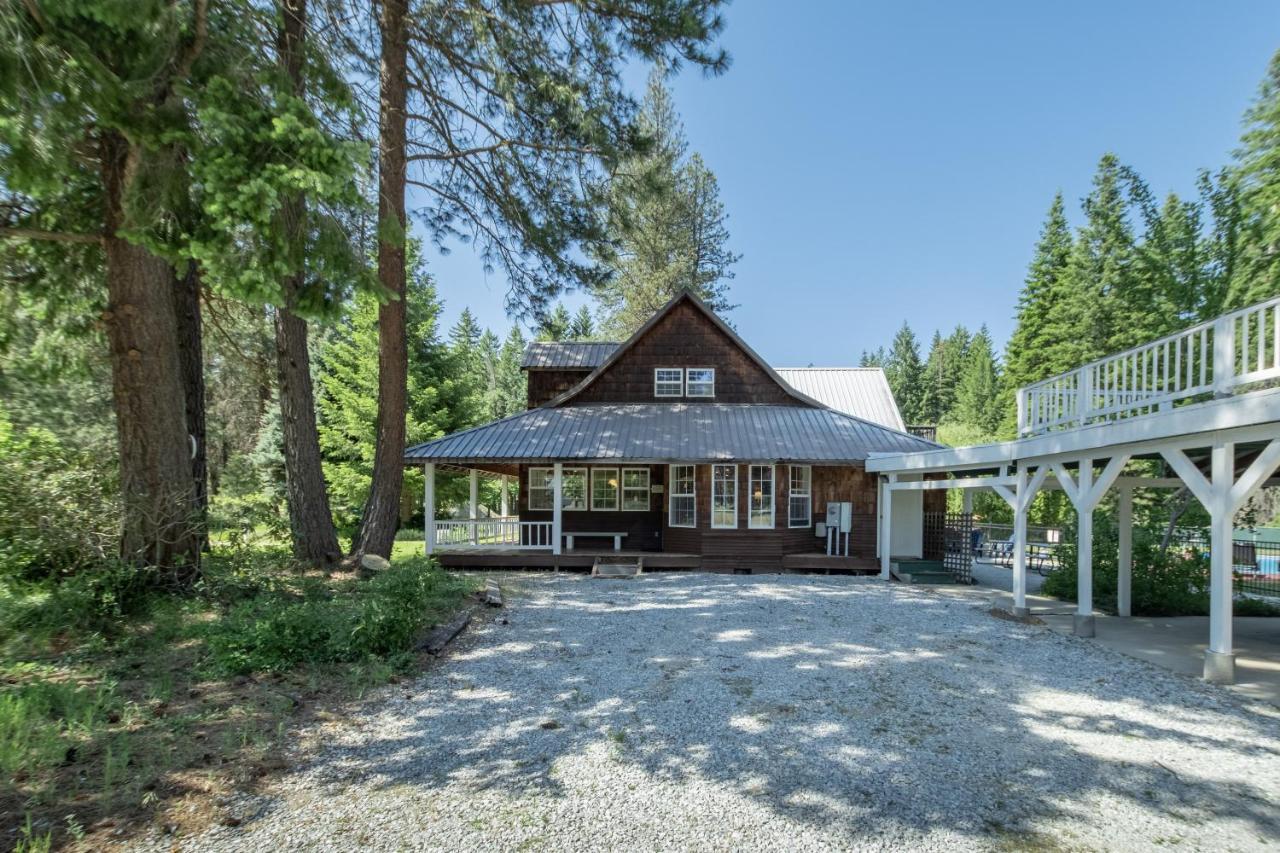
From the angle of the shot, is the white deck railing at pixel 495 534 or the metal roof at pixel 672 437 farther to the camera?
the white deck railing at pixel 495 534

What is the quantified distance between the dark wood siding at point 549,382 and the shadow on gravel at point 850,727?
41.0 ft

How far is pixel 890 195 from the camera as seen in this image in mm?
25562

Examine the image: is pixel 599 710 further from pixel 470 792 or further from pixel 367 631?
pixel 367 631

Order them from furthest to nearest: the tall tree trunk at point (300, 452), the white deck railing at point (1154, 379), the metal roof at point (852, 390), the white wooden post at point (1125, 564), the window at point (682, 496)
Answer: the metal roof at point (852, 390), the window at point (682, 496), the tall tree trunk at point (300, 452), the white wooden post at point (1125, 564), the white deck railing at point (1154, 379)

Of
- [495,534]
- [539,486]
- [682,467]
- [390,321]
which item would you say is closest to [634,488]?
[682,467]

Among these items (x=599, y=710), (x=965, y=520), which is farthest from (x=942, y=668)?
(x=965, y=520)

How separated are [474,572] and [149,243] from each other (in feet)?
32.0

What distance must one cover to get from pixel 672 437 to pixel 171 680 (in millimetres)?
11125

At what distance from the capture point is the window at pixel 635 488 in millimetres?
16094

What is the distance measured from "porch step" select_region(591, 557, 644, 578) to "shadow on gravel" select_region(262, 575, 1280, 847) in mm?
5010

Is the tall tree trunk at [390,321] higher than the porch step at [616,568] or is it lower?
higher

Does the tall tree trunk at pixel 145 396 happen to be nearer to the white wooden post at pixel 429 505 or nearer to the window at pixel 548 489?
the white wooden post at pixel 429 505

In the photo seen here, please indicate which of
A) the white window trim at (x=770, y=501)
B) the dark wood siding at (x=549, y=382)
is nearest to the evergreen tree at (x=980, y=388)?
the dark wood siding at (x=549, y=382)

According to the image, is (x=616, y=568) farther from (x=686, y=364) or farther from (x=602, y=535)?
(x=686, y=364)
